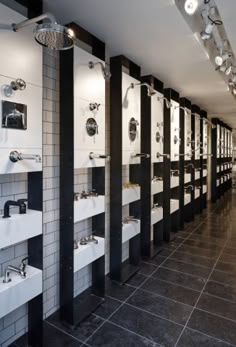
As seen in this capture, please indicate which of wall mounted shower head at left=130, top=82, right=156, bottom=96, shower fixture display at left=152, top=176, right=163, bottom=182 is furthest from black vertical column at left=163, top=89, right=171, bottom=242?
wall mounted shower head at left=130, top=82, right=156, bottom=96

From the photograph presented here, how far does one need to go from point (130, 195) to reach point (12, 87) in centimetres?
178

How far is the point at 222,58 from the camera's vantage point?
2590mm

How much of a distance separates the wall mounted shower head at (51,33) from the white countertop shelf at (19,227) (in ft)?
3.39

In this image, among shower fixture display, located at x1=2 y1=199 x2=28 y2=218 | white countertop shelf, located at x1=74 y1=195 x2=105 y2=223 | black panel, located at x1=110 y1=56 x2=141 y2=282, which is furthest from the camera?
black panel, located at x1=110 y1=56 x2=141 y2=282

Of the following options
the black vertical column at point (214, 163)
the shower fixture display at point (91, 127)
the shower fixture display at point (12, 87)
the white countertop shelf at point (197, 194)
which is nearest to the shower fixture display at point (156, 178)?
the shower fixture display at point (91, 127)

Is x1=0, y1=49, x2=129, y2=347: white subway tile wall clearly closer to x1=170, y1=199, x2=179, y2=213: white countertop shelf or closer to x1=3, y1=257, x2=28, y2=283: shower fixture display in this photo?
x1=3, y1=257, x2=28, y2=283: shower fixture display

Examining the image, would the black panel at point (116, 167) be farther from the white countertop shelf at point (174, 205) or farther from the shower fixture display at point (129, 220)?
the white countertop shelf at point (174, 205)

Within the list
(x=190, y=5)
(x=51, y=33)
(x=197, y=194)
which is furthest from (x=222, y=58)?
(x=197, y=194)

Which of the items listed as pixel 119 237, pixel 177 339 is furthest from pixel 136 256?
pixel 177 339

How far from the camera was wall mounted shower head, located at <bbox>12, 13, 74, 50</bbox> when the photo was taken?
4.09 ft

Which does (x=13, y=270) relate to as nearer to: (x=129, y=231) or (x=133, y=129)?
(x=129, y=231)

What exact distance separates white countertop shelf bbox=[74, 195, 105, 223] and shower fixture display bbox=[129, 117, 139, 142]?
87cm

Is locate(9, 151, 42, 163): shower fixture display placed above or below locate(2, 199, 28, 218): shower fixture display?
above

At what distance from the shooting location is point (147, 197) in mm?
3301
